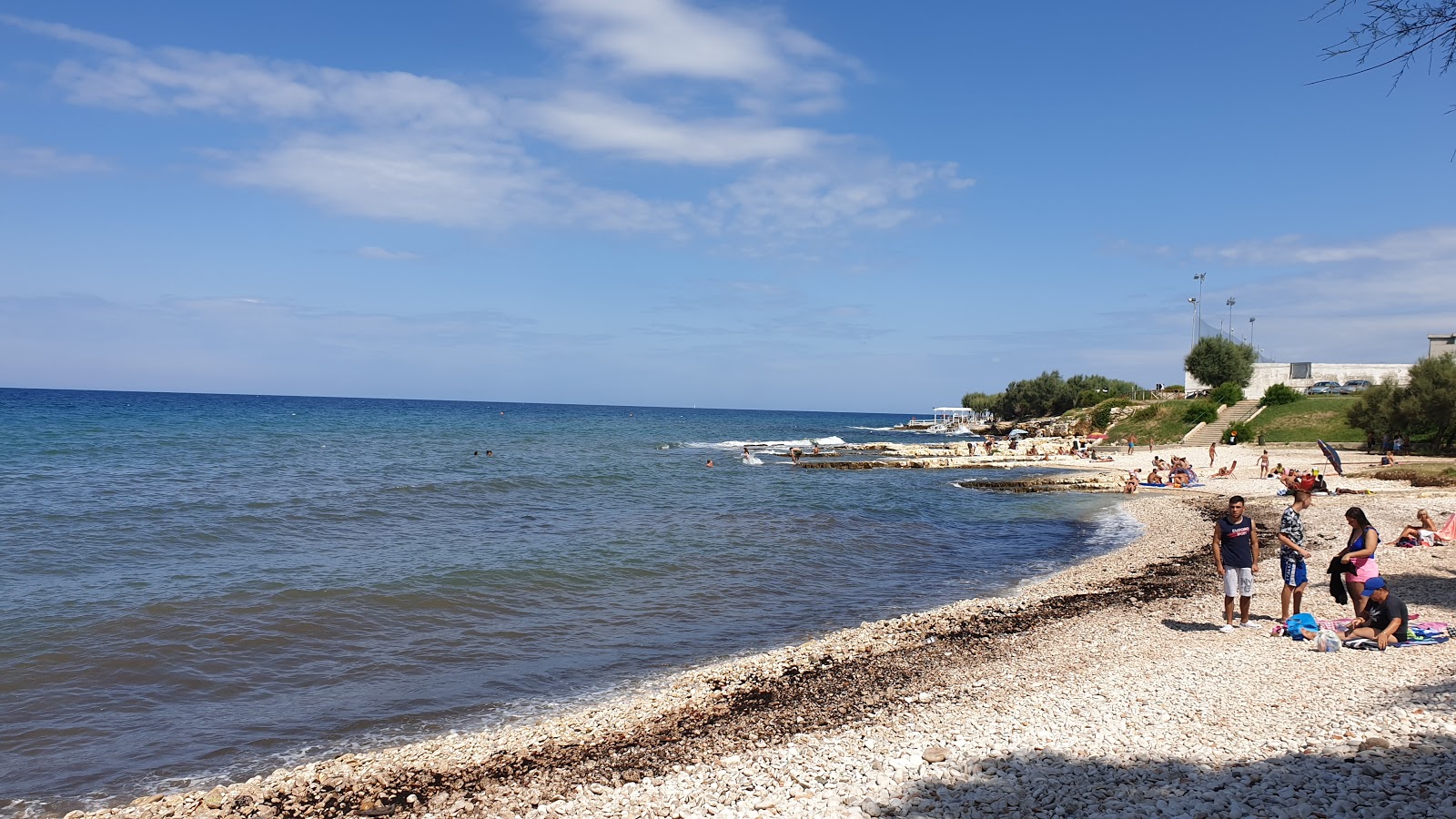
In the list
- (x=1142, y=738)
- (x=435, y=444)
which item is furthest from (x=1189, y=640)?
(x=435, y=444)

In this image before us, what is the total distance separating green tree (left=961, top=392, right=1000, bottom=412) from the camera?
102500 millimetres

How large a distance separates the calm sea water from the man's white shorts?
4.90 m

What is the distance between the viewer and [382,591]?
14.3 m

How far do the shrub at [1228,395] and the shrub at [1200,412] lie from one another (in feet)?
4.12

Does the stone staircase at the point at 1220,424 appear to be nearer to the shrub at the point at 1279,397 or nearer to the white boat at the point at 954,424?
the shrub at the point at 1279,397

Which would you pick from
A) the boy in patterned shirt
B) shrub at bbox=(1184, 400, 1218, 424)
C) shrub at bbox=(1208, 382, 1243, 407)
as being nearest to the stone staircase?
shrub at bbox=(1184, 400, 1218, 424)

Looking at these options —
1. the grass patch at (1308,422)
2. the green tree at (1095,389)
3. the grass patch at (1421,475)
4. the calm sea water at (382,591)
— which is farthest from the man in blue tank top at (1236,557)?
the green tree at (1095,389)

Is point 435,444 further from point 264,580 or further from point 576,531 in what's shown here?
point 264,580

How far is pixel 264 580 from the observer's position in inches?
579

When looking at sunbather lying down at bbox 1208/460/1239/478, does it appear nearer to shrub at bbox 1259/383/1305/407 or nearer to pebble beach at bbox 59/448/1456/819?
shrub at bbox 1259/383/1305/407

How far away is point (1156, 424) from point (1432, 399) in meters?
24.0

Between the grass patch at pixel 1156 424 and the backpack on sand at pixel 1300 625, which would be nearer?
the backpack on sand at pixel 1300 625

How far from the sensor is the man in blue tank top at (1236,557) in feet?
34.8

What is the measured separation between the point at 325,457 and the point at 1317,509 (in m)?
42.4
